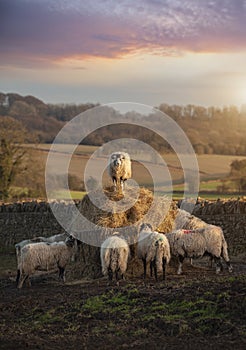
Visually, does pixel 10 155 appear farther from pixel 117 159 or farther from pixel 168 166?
pixel 117 159

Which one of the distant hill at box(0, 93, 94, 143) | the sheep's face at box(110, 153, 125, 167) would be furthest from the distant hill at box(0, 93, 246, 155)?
the sheep's face at box(110, 153, 125, 167)

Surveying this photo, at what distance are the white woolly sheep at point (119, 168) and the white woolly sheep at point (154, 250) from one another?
2584 mm

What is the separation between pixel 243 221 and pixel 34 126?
33212 millimetres

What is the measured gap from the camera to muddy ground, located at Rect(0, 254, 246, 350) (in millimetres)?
9501

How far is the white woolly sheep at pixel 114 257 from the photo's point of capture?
1478 centimetres

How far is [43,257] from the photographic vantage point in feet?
52.0

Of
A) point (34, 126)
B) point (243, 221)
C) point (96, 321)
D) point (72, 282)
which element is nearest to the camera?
point (96, 321)

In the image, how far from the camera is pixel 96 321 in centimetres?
1092

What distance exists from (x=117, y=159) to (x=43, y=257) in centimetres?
397

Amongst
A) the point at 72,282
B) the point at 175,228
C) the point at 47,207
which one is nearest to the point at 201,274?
the point at 175,228

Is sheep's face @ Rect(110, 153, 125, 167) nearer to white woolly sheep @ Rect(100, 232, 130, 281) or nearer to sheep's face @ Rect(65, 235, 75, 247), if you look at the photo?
sheep's face @ Rect(65, 235, 75, 247)

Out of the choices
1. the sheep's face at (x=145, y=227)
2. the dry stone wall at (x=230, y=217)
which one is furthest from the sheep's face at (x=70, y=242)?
the dry stone wall at (x=230, y=217)

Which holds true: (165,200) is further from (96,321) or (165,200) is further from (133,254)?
(96,321)

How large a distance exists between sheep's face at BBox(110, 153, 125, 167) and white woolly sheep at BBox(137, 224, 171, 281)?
9.45ft
